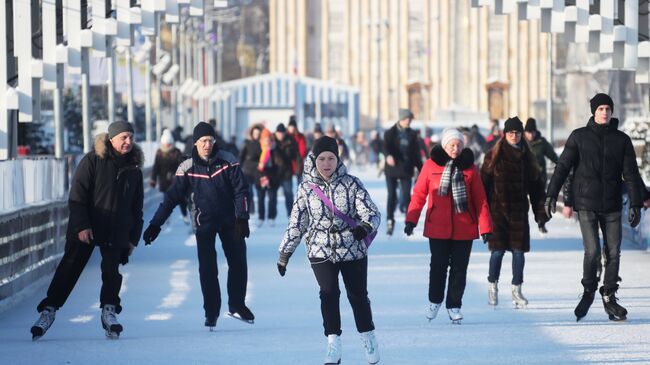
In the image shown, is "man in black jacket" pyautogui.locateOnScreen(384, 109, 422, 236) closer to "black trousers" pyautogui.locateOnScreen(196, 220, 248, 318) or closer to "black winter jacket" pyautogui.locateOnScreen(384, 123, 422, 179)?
"black winter jacket" pyautogui.locateOnScreen(384, 123, 422, 179)

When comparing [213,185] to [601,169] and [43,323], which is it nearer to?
[43,323]

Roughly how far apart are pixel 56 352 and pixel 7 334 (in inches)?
53.3

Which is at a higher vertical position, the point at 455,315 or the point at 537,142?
the point at 537,142

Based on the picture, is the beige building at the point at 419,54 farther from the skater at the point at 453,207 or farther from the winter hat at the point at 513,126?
the skater at the point at 453,207

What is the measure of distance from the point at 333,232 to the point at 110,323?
2.55 metres

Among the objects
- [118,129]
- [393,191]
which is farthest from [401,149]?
[118,129]

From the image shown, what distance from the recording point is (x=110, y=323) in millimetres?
12391

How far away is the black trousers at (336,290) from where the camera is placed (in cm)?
1057

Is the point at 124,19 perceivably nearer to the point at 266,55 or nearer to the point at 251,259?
the point at 251,259

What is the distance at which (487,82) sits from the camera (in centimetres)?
10981

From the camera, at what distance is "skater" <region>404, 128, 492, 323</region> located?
13.0 meters

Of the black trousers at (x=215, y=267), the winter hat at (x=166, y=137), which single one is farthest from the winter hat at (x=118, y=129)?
the winter hat at (x=166, y=137)

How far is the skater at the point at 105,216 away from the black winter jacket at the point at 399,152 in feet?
36.9

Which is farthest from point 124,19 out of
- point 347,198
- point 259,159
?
point 347,198
